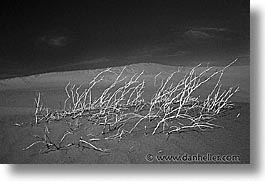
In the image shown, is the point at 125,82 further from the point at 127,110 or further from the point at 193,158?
the point at 193,158

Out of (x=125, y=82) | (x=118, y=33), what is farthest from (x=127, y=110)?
(x=118, y=33)

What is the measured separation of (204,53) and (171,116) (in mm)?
448

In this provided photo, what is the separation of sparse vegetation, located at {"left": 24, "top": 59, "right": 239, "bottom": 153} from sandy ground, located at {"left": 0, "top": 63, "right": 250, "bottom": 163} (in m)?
0.03

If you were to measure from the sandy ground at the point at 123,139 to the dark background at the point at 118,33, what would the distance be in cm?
7

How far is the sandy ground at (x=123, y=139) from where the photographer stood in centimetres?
308

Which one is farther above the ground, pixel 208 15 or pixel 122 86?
pixel 208 15

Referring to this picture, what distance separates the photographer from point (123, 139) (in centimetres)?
315

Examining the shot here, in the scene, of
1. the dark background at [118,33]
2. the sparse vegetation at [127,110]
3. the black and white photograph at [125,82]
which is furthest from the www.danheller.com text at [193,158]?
the dark background at [118,33]

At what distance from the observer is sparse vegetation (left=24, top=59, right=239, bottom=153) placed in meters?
3.12

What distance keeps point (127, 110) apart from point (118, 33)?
500 mm

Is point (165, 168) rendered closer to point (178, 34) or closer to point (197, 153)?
point (197, 153)

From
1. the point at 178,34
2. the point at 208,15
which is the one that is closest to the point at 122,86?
the point at 178,34

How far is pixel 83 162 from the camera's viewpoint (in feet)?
10.4

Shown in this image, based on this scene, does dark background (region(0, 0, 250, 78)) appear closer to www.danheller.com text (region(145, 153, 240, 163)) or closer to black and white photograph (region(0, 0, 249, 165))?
black and white photograph (region(0, 0, 249, 165))
